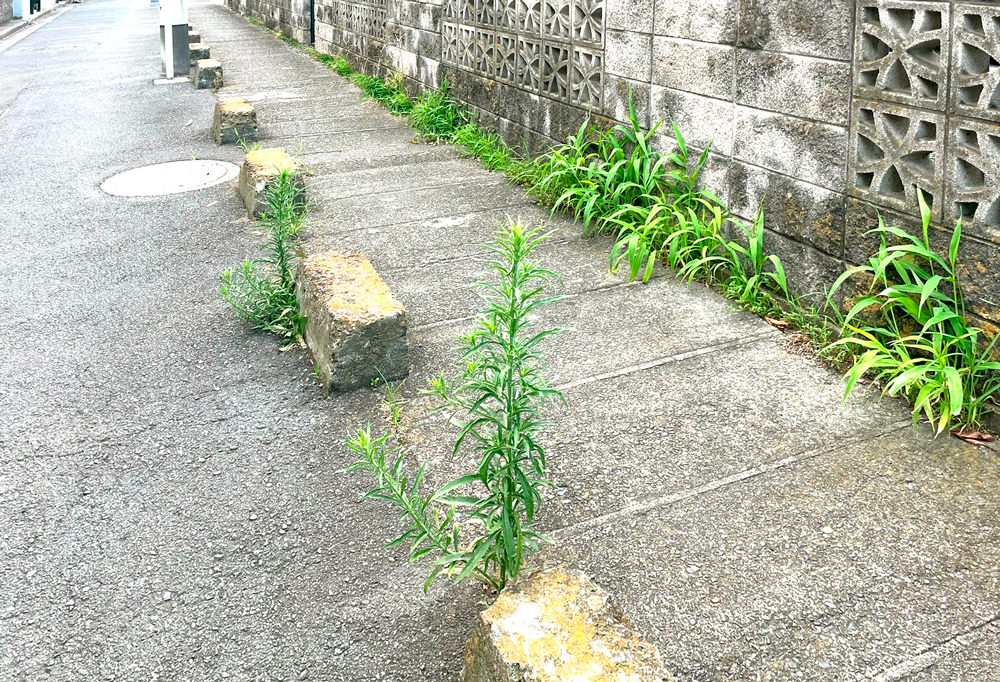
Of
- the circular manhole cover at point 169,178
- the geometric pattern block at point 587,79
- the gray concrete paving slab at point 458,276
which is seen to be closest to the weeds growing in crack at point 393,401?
the gray concrete paving slab at point 458,276

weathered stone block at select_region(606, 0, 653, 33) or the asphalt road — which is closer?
the asphalt road

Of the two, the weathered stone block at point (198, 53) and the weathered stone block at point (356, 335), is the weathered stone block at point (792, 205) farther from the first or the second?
the weathered stone block at point (198, 53)

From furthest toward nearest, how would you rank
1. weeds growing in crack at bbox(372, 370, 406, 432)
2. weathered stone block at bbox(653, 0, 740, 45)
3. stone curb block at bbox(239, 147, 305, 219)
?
1. stone curb block at bbox(239, 147, 305, 219)
2. weathered stone block at bbox(653, 0, 740, 45)
3. weeds growing in crack at bbox(372, 370, 406, 432)

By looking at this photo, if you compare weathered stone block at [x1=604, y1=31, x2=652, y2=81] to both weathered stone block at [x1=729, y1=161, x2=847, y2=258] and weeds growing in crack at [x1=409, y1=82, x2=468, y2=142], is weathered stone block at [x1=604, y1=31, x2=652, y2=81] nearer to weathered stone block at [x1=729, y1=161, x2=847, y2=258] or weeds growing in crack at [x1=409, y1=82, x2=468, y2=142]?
weathered stone block at [x1=729, y1=161, x2=847, y2=258]

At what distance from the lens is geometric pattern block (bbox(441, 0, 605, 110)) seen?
6258mm

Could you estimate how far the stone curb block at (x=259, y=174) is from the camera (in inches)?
256

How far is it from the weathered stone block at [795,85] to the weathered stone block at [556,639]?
2.63 m

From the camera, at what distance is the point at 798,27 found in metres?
4.28

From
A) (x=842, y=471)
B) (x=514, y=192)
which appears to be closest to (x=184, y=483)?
(x=842, y=471)

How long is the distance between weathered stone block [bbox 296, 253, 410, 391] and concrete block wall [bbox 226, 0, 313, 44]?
42.8ft

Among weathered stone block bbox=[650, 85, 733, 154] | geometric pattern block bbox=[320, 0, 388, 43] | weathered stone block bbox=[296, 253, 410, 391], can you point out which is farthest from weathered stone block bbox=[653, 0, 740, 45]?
geometric pattern block bbox=[320, 0, 388, 43]

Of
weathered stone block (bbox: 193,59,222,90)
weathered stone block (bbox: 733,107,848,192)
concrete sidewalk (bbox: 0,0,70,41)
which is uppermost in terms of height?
concrete sidewalk (bbox: 0,0,70,41)

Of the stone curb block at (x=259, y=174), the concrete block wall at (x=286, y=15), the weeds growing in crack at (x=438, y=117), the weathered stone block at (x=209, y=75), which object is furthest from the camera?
the concrete block wall at (x=286, y=15)

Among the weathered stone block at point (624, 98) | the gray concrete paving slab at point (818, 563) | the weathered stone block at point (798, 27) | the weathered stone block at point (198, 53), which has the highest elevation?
the weathered stone block at point (198, 53)
